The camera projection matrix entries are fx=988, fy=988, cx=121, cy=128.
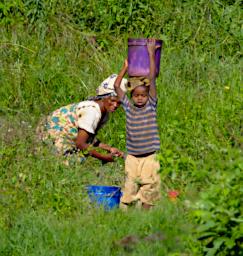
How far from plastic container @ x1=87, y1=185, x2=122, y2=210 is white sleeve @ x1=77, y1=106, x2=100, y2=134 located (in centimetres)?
80

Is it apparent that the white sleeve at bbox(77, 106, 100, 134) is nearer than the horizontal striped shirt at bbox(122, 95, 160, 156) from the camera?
No

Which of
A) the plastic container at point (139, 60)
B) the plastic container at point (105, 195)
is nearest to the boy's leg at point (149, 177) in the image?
the plastic container at point (105, 195)

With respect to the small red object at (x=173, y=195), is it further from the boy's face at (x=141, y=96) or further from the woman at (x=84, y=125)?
the woman at (x=84, y=125)

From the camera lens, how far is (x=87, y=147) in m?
8.45

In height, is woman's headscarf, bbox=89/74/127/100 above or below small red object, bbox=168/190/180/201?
above

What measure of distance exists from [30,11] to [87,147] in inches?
134

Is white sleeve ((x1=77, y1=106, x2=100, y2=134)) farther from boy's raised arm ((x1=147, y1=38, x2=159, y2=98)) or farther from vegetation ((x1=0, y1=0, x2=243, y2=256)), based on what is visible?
boy's raised arm ((x1=147, y1=38, x2=159, y2=98))

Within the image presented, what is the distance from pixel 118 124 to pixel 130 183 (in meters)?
1.56

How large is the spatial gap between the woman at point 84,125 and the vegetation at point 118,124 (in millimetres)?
191

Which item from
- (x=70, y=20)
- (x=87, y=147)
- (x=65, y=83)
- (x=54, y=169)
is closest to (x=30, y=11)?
(x=70, y=20)

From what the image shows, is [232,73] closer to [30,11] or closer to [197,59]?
[197,59]

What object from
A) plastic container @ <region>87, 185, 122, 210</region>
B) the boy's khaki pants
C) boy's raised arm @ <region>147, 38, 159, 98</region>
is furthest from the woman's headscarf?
plastic container @ <region>87, 185, 122, 210</region>

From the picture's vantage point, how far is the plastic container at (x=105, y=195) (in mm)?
7347

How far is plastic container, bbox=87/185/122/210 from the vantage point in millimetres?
7347
